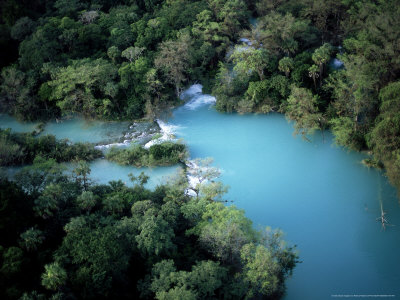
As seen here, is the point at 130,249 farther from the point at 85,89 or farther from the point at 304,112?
the point at 85,89

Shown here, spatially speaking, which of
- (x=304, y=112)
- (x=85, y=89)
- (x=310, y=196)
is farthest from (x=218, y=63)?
(x=310, y=196)

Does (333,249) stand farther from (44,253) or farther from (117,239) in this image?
(44,253)

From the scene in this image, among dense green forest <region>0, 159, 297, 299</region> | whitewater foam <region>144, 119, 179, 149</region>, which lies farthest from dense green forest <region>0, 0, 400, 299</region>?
whitewater foam <region>144, 119, 179, 149</region>

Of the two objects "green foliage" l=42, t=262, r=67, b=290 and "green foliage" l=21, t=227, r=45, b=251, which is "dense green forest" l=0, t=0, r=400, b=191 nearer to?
"green foliage" l=21, t=227, r=45, b=251

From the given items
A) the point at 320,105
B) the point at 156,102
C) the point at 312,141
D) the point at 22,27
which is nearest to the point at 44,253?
the point at 156,102

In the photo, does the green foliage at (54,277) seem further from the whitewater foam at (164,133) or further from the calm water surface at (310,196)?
the whitewater foam at (164,133)

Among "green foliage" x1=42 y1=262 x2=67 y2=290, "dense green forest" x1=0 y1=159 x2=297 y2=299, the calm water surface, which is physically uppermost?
"green foliage" x1=42 y1=262 x2=67 y2=290

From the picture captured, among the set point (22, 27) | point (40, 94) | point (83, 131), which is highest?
point (22, 27)
